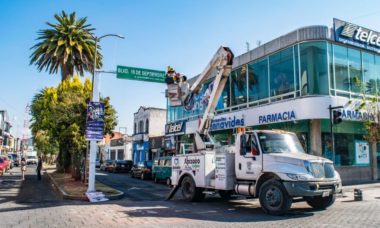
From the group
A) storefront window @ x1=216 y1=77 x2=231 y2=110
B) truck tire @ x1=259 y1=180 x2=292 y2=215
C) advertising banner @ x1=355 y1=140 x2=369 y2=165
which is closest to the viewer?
truck tire @ x1=259 y1=180 x2=292 y2=215

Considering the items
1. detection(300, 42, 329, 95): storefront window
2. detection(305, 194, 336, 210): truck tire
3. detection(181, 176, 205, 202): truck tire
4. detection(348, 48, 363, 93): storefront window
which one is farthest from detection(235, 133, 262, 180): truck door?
detection(348, 48, 363, 93): storefront window

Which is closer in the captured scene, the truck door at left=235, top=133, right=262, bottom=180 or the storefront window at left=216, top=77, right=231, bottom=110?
the truck door at left=235, top=133, right=262, bottom=180

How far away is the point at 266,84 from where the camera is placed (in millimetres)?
23812

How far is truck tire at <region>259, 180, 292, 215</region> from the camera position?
33.9ft

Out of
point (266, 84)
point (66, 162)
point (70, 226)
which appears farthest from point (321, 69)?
point (66, 162)

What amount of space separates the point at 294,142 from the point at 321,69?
1014cm

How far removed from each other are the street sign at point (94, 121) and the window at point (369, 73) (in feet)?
54.7

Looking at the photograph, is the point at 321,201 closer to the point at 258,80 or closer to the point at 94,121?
the point at 94,121

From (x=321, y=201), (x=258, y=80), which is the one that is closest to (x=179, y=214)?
(x=321, y=201)

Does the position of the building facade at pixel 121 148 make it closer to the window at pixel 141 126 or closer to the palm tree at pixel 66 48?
the window at pixel 141 126

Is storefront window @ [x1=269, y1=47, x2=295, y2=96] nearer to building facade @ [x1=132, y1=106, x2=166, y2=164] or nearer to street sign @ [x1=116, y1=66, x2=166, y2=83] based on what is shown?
street sign @ [x1=116, y1=66, x2=166, y2=83]

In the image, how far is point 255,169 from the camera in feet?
38.1

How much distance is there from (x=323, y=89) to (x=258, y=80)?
5274 millimetres

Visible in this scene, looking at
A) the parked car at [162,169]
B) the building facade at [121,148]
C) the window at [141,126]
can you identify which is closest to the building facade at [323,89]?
the parked car at [162,169]
